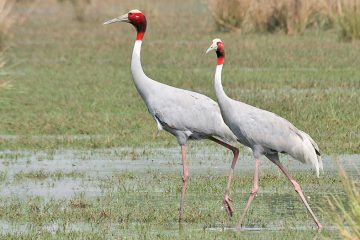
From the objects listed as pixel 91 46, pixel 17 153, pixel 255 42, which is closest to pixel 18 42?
pixel 91 46

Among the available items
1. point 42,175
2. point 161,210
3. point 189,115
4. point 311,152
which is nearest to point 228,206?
point 161,210

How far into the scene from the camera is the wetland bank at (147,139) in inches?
398

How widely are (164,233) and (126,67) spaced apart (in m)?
13.9

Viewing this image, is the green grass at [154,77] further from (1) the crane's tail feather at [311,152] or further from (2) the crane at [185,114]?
(1) the crane's tail feather at [311,152]

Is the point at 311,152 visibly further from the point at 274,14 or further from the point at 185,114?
the point at 274,14

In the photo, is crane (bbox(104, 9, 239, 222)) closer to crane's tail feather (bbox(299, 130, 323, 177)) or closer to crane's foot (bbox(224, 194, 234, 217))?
crane's foot (bbox(224, 194, 234, 217))

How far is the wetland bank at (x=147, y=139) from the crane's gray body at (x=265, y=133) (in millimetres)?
560

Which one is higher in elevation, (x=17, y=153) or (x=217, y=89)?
(x=217, y=89)

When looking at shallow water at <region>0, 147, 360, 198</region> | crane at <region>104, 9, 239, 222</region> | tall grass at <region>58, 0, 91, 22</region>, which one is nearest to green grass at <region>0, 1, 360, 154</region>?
shallow water at <region>0, 147, 360, 198</region>

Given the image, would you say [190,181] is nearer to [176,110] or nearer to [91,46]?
[176,110]

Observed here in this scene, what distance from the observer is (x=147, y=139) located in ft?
48.7

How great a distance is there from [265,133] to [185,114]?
1069 millimetres

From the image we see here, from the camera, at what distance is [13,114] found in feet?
55.8

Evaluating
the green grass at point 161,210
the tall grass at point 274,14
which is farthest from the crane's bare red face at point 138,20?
the tall grass at point 274,14
